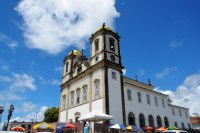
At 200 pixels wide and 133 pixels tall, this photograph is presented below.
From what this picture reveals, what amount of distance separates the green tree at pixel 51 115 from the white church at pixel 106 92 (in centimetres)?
1869

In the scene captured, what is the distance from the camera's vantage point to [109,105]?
969 inches

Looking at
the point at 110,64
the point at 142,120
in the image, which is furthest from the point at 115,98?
the point at 142,120

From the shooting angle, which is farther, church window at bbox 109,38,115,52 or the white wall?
church window at bbox 109,38,115,52

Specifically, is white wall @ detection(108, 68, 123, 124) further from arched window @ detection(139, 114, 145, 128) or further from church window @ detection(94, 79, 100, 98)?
arched window @ detection(139, 114, 145, 128)

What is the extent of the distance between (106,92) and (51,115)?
32000mm

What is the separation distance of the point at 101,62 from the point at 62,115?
12.1 m

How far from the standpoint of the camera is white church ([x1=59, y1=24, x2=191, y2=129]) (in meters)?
25.9

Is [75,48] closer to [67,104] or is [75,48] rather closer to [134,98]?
[67,104]

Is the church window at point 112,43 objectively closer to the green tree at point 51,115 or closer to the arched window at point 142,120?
the arched window at point 142,120

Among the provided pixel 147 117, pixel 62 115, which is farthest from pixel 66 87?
pixel 147 117

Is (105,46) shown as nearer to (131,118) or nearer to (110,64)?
(110,64)

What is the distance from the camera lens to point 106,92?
989 inches

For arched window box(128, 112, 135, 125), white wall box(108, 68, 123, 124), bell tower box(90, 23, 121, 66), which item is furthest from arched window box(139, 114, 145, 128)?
bell tower box(90, 23, 121, 66)

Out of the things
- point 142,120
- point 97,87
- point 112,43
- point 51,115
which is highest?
point 112,43
